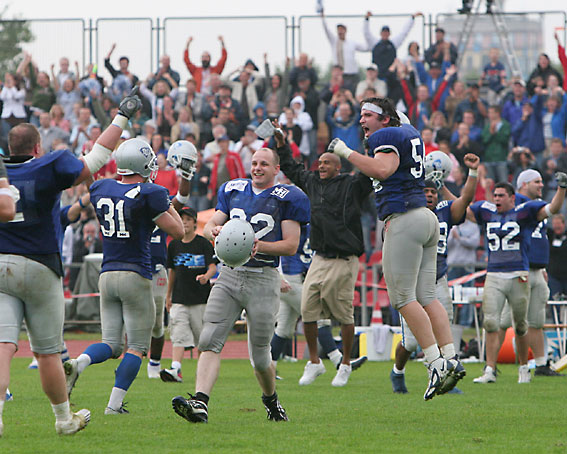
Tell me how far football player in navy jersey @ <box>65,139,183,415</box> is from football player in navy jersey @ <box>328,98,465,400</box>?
1.52 metres

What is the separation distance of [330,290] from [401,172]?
11.1 feet

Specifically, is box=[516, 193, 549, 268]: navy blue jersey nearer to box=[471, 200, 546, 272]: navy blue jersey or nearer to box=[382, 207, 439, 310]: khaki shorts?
box=[471, 200, 546, 272]: navy blue jersey

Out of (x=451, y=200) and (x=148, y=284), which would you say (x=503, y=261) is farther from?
(x=148, y=284)

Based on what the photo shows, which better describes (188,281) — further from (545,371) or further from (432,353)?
(432,353)

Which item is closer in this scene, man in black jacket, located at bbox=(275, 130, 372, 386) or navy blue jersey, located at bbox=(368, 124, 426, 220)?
navy blue jersey, located at bbox=(368, 124, 426, 220)

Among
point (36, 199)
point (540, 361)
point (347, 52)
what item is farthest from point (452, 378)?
point (347, 52)

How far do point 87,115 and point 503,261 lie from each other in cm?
1147

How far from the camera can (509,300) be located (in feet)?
36.0

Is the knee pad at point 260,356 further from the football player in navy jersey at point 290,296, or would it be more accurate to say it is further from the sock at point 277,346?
the sock at point 277,346

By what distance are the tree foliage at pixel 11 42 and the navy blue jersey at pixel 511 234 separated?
16.4 m

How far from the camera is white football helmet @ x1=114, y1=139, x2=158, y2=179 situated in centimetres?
742

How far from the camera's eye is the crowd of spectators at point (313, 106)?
17.9 meters

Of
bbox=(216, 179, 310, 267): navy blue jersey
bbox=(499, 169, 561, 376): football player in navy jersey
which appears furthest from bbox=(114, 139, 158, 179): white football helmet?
bbox=(499, 169, 561, 376): football player in navy jersey

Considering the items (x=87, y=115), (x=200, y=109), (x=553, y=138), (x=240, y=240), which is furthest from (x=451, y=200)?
(x=87, y=115)
